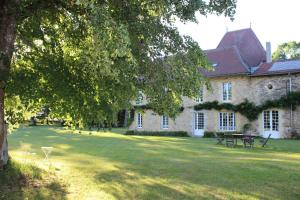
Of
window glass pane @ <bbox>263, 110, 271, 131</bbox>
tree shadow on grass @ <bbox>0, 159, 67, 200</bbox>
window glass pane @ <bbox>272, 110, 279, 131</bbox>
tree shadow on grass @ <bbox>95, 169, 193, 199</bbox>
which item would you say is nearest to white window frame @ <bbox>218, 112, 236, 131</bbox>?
window glass pane @ <bbox>263, 110, 271, 131</bbox>

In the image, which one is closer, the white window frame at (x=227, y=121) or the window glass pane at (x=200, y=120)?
the white window frame at (x=227, y=121)

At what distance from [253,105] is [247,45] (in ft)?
23.5

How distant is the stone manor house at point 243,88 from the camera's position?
31406 millimetres

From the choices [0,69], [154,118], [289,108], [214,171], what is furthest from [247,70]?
[0,69]

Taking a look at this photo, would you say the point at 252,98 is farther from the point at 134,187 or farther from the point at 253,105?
the point at 134,187

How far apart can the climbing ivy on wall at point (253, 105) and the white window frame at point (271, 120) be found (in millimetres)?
473

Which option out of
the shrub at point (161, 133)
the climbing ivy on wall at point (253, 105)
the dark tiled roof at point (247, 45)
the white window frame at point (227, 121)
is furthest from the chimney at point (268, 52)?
the shrub at point (161, 133)

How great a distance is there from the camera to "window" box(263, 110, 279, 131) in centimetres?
3181


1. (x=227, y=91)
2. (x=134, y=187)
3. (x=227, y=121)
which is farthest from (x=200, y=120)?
(x=134, y=187)

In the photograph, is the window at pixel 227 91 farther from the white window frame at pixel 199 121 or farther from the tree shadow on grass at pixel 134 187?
the tree shadow on grass at pixel 134 187

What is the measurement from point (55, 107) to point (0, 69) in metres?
3.96

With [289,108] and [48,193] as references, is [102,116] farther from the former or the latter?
[289,108]

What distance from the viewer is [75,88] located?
1057 cm

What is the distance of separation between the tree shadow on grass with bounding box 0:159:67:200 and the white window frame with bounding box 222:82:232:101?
23.8 m
